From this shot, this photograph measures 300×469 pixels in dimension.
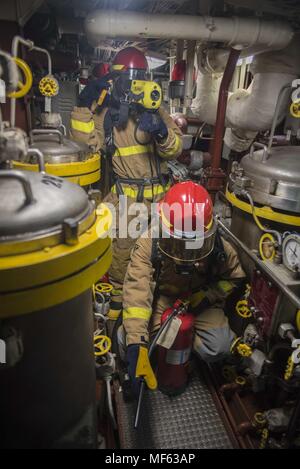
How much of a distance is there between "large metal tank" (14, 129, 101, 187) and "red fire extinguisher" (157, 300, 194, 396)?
4.17ft

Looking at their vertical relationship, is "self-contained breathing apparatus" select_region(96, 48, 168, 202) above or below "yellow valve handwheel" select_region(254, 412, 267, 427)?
above

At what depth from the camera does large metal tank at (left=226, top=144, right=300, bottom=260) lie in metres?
1.93

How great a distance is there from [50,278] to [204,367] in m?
1.91

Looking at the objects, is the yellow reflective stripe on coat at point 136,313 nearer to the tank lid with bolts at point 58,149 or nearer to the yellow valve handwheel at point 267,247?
the yellow valve handwheel at point 267,247

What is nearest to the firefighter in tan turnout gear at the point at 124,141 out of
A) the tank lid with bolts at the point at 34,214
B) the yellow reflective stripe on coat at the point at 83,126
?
the yellow reflective stripe on coat at the point at 83,126

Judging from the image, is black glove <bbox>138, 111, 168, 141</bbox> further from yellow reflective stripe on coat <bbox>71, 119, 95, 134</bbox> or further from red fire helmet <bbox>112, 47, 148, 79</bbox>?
red fire helmet <bbox>112, 47, 148, 79</bbox>

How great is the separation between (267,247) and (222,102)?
5.77 ft

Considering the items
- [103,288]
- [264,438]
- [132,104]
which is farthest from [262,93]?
[264,438]

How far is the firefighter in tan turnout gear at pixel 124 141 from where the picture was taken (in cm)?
309

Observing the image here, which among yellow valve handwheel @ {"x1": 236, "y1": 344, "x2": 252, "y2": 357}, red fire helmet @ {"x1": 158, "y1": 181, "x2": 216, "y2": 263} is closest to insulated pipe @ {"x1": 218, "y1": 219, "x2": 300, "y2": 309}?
red fire helmet @ {"x1": 158, "y1": 181, "x2": 216, "y2": 263}

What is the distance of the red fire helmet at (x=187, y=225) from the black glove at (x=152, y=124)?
107cm

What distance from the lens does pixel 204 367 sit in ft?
7.98

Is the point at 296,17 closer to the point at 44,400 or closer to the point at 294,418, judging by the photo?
the point at 294,418

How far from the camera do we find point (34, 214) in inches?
34.7
